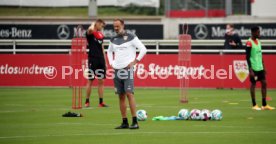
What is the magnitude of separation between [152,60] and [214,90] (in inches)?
106

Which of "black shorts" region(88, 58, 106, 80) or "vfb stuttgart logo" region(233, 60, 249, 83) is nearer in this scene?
"black shorts" region(88, 58, 106, 80)

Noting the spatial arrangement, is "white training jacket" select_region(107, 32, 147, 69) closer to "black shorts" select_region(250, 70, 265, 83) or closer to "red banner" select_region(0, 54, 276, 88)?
"black shorts" select_region(250, 70, 265, 83)

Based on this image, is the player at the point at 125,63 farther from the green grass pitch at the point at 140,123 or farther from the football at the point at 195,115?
the football at the point at 195,115

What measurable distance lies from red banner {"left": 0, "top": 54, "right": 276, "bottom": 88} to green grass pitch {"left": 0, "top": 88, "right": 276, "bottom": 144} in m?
3.43

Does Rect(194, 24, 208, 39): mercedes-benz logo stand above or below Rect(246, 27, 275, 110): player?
above

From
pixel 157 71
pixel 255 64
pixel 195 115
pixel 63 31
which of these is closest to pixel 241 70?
pixel 157 71

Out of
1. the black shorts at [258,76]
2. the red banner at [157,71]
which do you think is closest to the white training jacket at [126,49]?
the black shorts at [258,76]

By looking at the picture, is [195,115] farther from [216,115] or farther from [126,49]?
[126,49]

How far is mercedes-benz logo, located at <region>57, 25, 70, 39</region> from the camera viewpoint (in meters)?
42.1

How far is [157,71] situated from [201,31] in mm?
12006

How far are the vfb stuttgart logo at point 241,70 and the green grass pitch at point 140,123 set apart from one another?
3347 millimetres

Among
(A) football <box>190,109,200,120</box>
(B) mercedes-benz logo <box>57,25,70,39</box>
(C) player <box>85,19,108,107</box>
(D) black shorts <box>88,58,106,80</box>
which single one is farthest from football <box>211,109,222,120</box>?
(B) mercedes-benz logo <box>57,25,70,39</box>

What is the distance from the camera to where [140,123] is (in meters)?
17.7

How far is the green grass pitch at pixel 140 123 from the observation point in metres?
14.7
